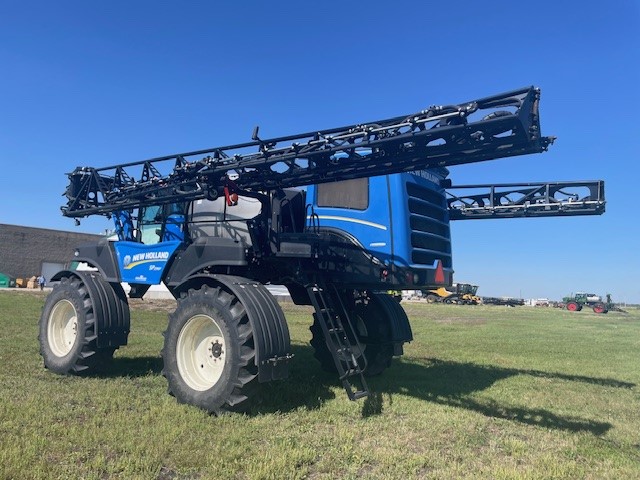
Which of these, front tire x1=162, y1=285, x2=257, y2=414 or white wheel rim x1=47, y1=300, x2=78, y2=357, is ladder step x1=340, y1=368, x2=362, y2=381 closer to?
front tire x1=162, y1=285, x2=257, y2=414

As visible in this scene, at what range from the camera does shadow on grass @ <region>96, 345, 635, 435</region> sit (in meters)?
6.48

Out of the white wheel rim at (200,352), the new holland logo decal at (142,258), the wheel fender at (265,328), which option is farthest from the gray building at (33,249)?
the wheel fender at (265,328)

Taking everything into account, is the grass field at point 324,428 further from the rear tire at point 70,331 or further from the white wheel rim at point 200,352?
the white wheel rim at point 200,352

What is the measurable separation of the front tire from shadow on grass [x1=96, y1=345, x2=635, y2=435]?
0.35 meters

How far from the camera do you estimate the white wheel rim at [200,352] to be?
6.65 m

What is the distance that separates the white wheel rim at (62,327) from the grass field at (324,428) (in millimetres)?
576

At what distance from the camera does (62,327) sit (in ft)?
29.3

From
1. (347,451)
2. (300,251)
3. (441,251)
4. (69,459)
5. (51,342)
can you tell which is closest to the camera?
(69,459)

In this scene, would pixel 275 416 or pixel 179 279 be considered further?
pixel 179 279

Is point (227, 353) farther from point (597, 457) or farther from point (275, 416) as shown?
point (597, 457)

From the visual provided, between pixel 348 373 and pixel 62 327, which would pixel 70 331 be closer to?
pixel 62 327

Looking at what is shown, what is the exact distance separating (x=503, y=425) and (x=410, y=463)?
1946 millimetres

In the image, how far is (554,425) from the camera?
20.5 feet

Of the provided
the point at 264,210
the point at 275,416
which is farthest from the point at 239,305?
the point at 264,210
